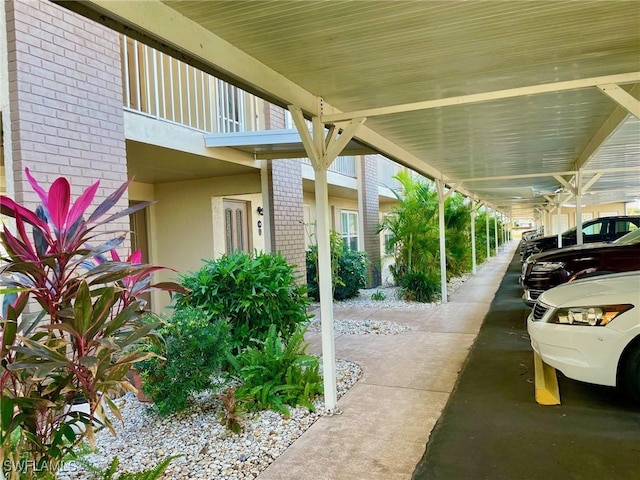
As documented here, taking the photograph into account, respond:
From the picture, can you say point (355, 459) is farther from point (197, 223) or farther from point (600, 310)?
point (197, 223)

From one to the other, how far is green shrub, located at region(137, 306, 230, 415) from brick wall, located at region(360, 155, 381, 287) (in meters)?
9.13

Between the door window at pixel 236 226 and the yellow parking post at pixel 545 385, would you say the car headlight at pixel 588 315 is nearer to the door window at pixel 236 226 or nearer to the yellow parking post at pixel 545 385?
the yellow parking post at pixel 545 385

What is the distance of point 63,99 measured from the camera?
4.50 meters

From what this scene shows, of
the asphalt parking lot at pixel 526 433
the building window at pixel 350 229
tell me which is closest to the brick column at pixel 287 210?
the asphalt parking lot at pixel 526 433

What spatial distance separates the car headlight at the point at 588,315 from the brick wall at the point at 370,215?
8623 mm

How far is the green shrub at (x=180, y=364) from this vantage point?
4.02 meters

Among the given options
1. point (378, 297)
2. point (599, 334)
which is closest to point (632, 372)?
point (599, 334)

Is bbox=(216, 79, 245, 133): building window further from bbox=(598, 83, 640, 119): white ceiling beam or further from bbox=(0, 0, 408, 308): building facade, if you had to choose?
bbox=(598, 83, 640, 119): white ceiling beam

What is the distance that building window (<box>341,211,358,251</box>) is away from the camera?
16111 millimetres

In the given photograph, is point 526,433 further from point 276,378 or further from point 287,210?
point 287,210

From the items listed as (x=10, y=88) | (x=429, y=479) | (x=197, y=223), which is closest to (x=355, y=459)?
(x=429, y=479)

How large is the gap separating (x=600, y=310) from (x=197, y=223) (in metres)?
7.06

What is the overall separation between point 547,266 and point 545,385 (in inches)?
126

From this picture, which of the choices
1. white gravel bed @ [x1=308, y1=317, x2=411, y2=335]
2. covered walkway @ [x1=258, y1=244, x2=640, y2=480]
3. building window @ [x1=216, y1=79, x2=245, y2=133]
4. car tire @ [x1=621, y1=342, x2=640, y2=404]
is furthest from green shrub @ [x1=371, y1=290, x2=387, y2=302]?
car tire @ [x1=621, y1=342, x2=640, y2=404]
